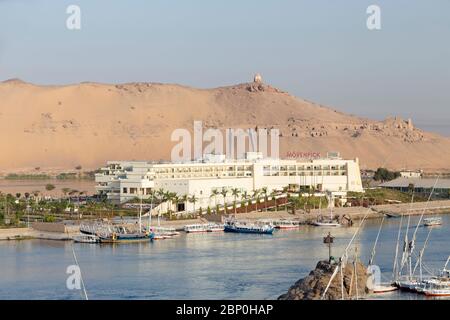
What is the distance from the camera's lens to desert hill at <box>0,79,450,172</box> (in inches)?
2660

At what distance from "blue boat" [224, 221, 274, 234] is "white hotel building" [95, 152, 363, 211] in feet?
15.4

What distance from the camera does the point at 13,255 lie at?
1827 centimetres

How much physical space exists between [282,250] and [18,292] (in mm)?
7002

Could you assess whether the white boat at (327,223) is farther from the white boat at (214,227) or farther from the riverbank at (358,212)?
the white boat at (214,227)

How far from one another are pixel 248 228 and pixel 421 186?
1671 cm

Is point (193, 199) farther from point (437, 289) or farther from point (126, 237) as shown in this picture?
point (437, 289)

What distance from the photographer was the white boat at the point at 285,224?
25589 millimetres

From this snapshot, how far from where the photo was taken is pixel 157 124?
72250 mm

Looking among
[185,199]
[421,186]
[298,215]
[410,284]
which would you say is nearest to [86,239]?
[185,199]

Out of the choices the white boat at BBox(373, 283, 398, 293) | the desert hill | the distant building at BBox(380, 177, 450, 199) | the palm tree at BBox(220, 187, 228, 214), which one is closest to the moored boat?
the palm tree at BBox(220, 187, 228, 214)

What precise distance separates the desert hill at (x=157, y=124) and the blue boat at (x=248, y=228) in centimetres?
3987

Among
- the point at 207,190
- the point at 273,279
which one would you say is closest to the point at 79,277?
the point at 273,279
